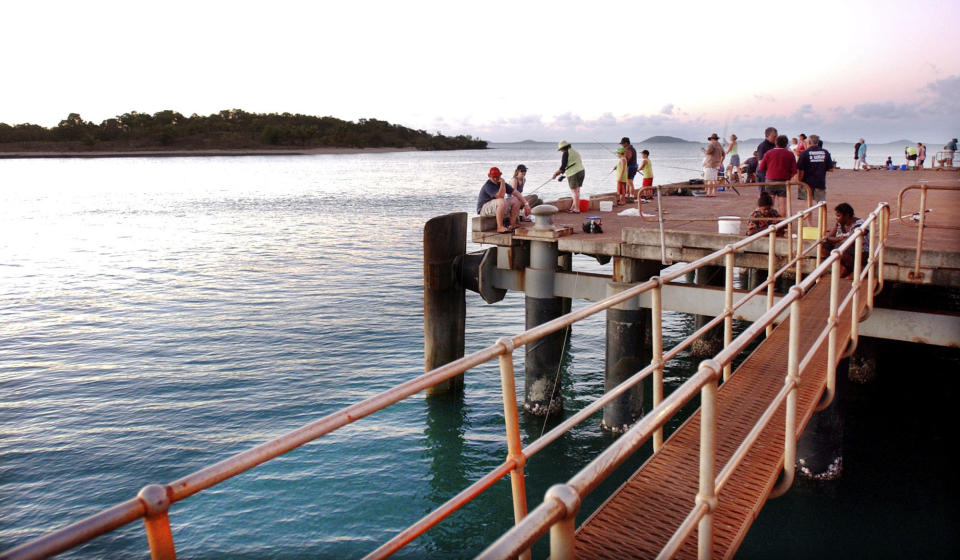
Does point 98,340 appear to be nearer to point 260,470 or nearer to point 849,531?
point 260,470

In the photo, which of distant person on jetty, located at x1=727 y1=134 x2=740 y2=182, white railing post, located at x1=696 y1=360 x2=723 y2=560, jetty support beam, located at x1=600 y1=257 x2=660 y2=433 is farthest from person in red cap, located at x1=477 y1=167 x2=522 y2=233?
distant person on jetty, located at x1=727 y1=134 x2=740 y2=182

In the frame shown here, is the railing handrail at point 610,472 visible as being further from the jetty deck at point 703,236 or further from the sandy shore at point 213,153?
the sandy shore at point 213,153

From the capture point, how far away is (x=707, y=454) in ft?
9.81

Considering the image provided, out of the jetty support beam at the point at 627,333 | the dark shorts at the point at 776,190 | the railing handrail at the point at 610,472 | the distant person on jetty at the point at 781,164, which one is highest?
the distant person on jetty at the point at 781,164

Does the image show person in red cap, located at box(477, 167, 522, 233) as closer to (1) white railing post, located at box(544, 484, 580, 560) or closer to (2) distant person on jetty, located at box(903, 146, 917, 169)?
(1) white railing post, located at box(544, 484, 580, 560)

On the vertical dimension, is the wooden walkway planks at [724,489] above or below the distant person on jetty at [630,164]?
below

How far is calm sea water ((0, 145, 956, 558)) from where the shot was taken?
9.80 metres

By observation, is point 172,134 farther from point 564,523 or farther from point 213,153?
point 564,523

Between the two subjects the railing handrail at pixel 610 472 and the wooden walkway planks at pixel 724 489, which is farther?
the wooden walkway planks at pixel 724 489

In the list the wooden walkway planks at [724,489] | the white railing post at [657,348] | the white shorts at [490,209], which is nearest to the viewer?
the wooden walkway planks at [724,489]

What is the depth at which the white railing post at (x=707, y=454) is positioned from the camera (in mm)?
2877

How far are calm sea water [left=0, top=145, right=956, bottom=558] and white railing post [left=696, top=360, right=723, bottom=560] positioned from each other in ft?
21.1

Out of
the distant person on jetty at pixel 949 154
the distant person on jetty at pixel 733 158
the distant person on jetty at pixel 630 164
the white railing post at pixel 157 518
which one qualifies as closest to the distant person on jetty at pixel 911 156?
the distant person on jetty at pixel 949 154

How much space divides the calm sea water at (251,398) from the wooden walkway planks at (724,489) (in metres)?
4.73
